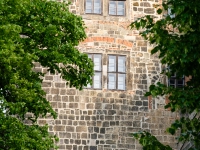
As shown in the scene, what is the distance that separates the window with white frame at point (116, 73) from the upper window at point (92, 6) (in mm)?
1908

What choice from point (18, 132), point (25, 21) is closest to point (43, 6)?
point (25, 21)

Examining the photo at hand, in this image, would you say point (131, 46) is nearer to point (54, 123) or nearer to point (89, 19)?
point (89, 19)

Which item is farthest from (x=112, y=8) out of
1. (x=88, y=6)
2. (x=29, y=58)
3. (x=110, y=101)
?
(x=29, y=58)

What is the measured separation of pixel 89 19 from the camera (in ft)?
100

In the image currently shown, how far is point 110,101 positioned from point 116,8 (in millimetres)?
3670

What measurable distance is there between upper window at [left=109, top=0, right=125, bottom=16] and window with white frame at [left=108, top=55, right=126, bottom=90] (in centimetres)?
175

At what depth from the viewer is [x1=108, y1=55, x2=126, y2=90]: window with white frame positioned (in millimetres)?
29972

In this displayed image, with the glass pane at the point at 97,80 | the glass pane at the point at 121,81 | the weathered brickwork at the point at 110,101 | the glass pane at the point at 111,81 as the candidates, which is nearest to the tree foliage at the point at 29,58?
the weathered brickwork at the point at 110,101

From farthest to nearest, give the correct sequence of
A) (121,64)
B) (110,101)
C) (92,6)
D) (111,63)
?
(92,6), (121,64), (111,63), (110,101)

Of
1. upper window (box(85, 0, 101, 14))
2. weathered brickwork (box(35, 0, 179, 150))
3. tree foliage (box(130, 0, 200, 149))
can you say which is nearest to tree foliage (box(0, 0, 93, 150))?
tree foliage (box(130, 0, 200, 149))

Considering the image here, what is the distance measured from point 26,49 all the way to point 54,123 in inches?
319

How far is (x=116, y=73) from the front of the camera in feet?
98.8

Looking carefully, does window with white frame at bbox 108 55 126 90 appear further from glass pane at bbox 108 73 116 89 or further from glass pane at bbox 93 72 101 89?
glass pane at bbox 93 72 101 89

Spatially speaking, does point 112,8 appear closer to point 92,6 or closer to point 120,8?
point 120,8
